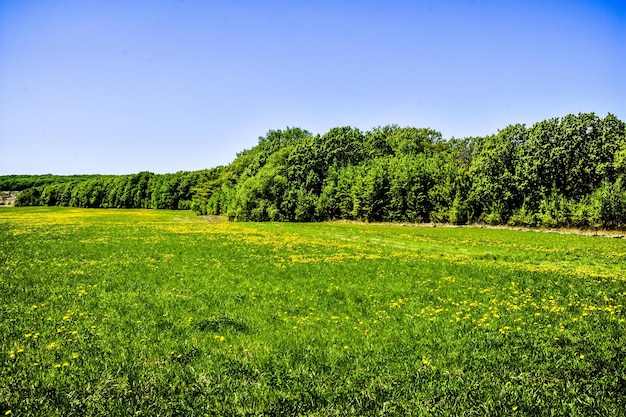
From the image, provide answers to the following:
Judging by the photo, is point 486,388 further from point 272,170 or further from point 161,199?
point 161,199

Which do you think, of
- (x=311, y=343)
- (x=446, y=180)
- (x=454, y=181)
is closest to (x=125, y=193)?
(x=446, y=180)

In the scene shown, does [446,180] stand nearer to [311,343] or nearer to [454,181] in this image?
[454,181]

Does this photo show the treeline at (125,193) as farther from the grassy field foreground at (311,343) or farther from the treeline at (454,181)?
the grassy field foreground at (311,343)

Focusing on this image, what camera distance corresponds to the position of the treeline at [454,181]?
49469 millimetres

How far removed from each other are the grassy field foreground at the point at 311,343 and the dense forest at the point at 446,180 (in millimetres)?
42077

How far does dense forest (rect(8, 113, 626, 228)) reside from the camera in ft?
163

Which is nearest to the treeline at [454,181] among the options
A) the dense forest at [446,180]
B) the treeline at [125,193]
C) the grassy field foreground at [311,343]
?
the dense forest at [446,180]

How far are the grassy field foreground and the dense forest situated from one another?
42077mm

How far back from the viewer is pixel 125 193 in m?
138

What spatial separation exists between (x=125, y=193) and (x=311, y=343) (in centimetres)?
14680

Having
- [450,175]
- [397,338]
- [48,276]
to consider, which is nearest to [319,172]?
[450,175]

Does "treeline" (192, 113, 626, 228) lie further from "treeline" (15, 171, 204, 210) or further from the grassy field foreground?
the grassy field foreground

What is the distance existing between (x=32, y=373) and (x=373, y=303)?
8.72 m

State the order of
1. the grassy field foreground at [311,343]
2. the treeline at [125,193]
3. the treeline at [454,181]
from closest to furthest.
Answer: the grassy field foreground at [311,343], the treeline at [454,181], the treeline at [125,193]
